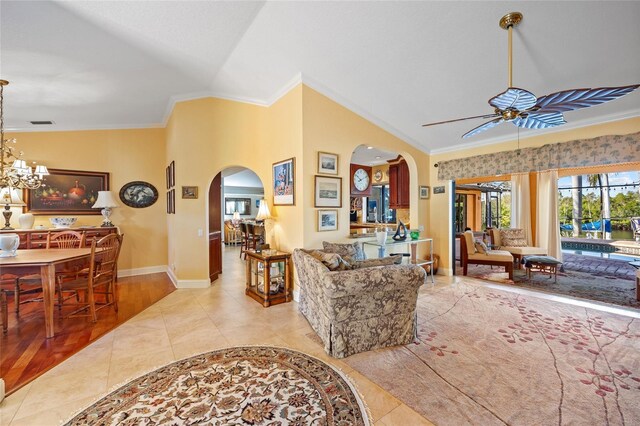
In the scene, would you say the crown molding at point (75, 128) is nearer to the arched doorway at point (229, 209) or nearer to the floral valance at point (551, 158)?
the arched doorway at point (229, 209)

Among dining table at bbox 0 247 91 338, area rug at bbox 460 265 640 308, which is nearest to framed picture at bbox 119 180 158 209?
dining table at bbox 0 247 91 338

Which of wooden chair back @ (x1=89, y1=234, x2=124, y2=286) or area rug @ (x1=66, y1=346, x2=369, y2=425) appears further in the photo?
wooden chair back @ (x1=89, y1=234, x2=124, y2=286)

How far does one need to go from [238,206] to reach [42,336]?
9663mm

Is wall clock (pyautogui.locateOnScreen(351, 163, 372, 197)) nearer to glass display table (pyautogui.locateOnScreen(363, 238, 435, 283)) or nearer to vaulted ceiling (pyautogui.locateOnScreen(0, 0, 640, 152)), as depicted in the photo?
glass display table (pyautogui.locateOnScreen(363, 238, 435, 283))

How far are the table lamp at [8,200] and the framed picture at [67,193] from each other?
0.90 ft

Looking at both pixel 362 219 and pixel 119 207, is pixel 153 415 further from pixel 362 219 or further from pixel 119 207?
pixel 362 219

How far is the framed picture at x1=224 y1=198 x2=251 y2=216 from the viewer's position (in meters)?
12.2

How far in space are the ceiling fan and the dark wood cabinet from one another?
10.8ft

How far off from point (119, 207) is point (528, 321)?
7457 mm

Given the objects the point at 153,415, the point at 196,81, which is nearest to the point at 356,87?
the point at 196,81

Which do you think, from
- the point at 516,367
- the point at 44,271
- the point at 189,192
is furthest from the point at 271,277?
the point at 516,367

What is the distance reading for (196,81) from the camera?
421 centimetres

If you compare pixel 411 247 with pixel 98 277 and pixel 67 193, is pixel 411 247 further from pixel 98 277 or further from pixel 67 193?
pixel 67 193

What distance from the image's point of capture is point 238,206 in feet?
40.8
